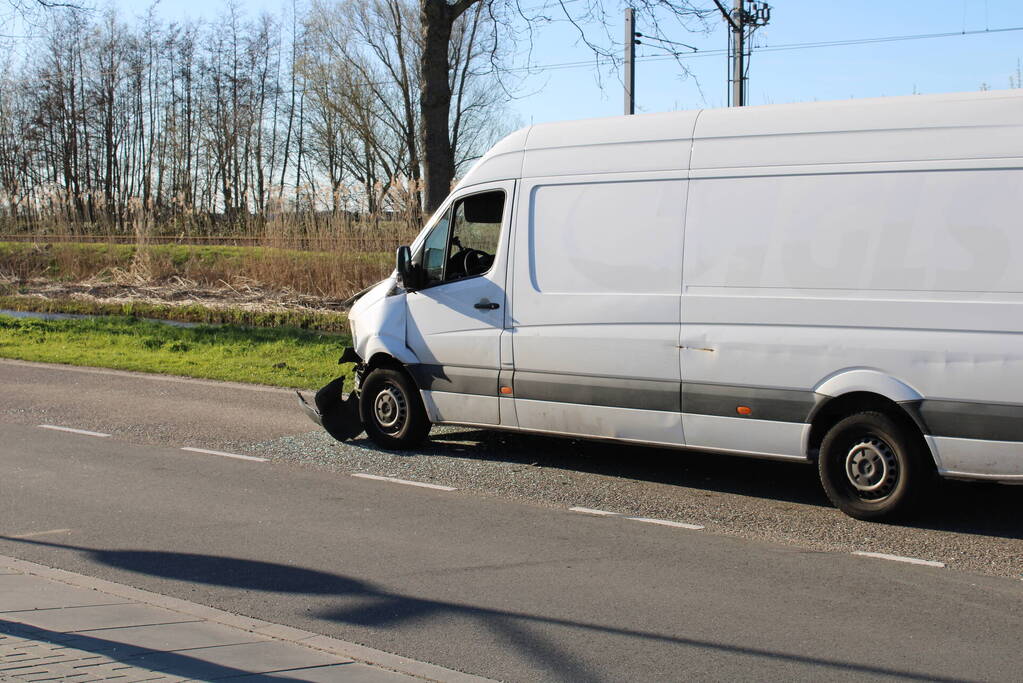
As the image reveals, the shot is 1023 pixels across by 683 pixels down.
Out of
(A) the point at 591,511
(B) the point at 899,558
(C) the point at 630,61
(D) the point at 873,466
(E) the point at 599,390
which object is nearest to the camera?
(B) the point at 899,558

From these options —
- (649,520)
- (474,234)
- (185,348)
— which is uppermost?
(474,234)

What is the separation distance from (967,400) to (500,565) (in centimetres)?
294

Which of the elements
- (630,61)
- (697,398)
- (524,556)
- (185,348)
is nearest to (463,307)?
(697,398)

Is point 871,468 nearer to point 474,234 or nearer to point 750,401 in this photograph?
point 750,401

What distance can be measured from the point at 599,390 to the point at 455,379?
145 centimetres

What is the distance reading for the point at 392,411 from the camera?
9297 mm

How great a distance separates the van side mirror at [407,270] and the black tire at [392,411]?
2.54 ft

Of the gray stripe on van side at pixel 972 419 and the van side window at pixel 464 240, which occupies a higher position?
the van side window at pixel 464 240

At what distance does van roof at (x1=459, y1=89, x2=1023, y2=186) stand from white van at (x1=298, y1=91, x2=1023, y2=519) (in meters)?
0.01

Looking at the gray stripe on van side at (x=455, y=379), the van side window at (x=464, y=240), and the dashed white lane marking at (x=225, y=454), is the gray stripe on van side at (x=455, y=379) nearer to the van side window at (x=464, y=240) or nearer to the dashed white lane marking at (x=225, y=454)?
the van side window at (x=464, y=240)

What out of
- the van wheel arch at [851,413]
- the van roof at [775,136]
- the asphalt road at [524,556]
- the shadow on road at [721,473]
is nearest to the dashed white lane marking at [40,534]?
the asphalt road at [524,556]

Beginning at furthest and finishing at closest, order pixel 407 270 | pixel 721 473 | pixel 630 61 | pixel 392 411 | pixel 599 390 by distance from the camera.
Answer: pixel 630 61 → pixel 392 411 → pixel 407 270 → pixel 721 473 → pixel 599 390

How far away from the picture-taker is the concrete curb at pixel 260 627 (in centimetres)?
439

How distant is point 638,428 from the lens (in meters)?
7.74
